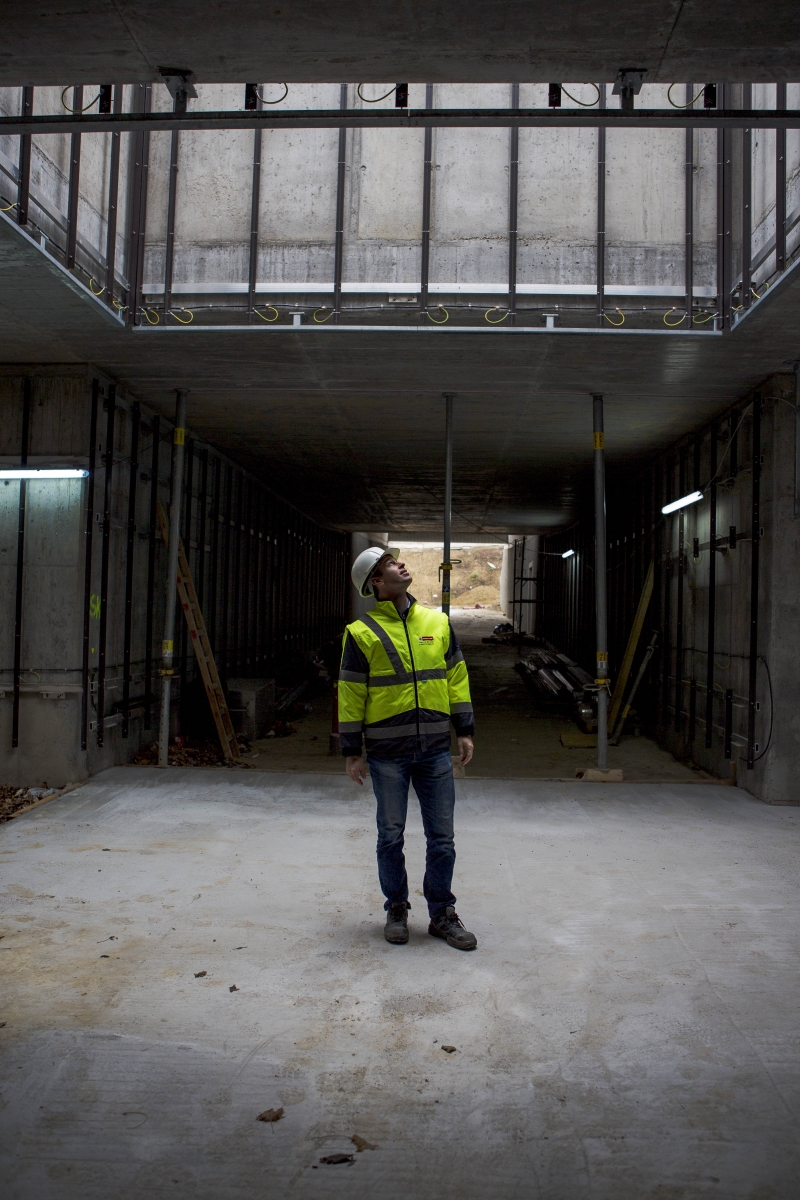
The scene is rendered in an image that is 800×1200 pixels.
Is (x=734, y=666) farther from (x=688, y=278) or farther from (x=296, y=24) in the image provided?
(x=296, y=24)

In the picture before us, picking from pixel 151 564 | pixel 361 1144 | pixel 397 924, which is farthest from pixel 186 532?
pixel 361 1144

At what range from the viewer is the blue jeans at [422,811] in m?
3.94

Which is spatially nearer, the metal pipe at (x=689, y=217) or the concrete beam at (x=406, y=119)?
the concrete beam at (x=406, y=119)

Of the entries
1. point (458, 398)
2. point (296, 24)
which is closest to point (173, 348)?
point (458, 398)

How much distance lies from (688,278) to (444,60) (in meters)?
4.14

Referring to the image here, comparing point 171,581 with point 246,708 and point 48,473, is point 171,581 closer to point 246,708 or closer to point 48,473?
point 48,473

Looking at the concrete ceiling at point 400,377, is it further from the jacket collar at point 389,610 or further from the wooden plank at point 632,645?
the jacket collar at point 389,610

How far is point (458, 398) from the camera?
8555mm

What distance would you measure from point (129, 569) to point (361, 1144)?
6.96 m

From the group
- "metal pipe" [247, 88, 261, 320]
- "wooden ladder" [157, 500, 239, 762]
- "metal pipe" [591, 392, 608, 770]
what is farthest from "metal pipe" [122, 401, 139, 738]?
"metal pipe" [591, 392, 608, 770]

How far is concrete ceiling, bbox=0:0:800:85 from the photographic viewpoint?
109 inches

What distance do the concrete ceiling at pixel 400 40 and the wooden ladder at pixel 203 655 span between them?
649cm

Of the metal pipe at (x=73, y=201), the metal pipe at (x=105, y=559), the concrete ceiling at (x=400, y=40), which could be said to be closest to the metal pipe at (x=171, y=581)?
the metal pipe at (x=105, y=559)

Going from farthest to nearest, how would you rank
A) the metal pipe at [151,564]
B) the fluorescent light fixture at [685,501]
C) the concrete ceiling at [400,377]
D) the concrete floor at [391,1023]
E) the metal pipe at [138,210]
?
the metal pipe at [151,564] < the fluorescent light fixture at [685,501] < the metal pipe at [138,210] < the concrete ceiling at [400,377] < the concrete floor at [391,1023]
